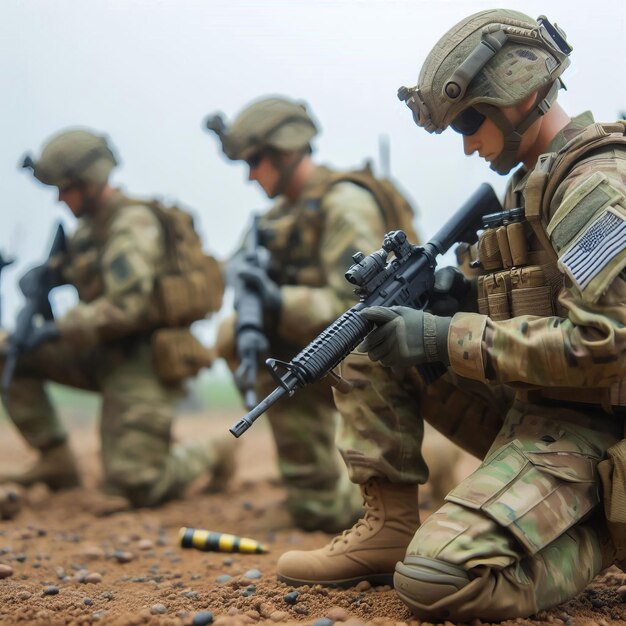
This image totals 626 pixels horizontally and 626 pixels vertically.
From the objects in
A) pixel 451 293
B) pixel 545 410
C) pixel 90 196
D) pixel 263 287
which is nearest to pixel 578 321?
pixel 545 410

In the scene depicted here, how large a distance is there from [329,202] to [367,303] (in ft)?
5.77

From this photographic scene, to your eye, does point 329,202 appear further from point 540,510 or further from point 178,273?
point 540,510

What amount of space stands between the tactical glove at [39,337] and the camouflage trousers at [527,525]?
342cm

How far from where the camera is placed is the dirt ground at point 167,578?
90.0 inches

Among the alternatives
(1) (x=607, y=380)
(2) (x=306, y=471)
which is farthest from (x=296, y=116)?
(1) (x=607, y=380)

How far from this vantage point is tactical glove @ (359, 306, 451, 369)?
2.23 meters

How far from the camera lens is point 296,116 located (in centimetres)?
437

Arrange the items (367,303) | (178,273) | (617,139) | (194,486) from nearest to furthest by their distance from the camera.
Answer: (617,139), (367,303), (178,273), (194,486)

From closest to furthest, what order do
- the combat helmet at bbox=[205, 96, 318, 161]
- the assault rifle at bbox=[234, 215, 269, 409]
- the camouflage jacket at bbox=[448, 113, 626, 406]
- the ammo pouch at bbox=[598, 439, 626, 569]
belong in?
the camouflage jacket at bbox=[448, 113, 626, 406]
the ammo pouch at bbox=[598, 439, 626, 569]
the assault rifle at bbox=[234, 215, 269, 409]
the combat helmet at bbox=[205, 96, 318, 161]

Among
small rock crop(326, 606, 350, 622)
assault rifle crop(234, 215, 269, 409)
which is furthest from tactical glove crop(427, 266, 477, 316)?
assault rifle crop(234, 215, 269, 409)

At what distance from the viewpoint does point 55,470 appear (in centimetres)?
537

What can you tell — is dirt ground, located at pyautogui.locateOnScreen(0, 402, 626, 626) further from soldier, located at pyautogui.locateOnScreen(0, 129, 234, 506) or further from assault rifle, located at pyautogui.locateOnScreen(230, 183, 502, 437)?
assault rifle, located at pyautogui.locateOnScreen(230, 183, 502, 437)

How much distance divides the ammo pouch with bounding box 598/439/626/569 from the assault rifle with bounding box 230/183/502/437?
0.58 m

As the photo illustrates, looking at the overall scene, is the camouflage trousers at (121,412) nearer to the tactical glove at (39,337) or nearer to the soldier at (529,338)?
the tactical glove at (39,337)
